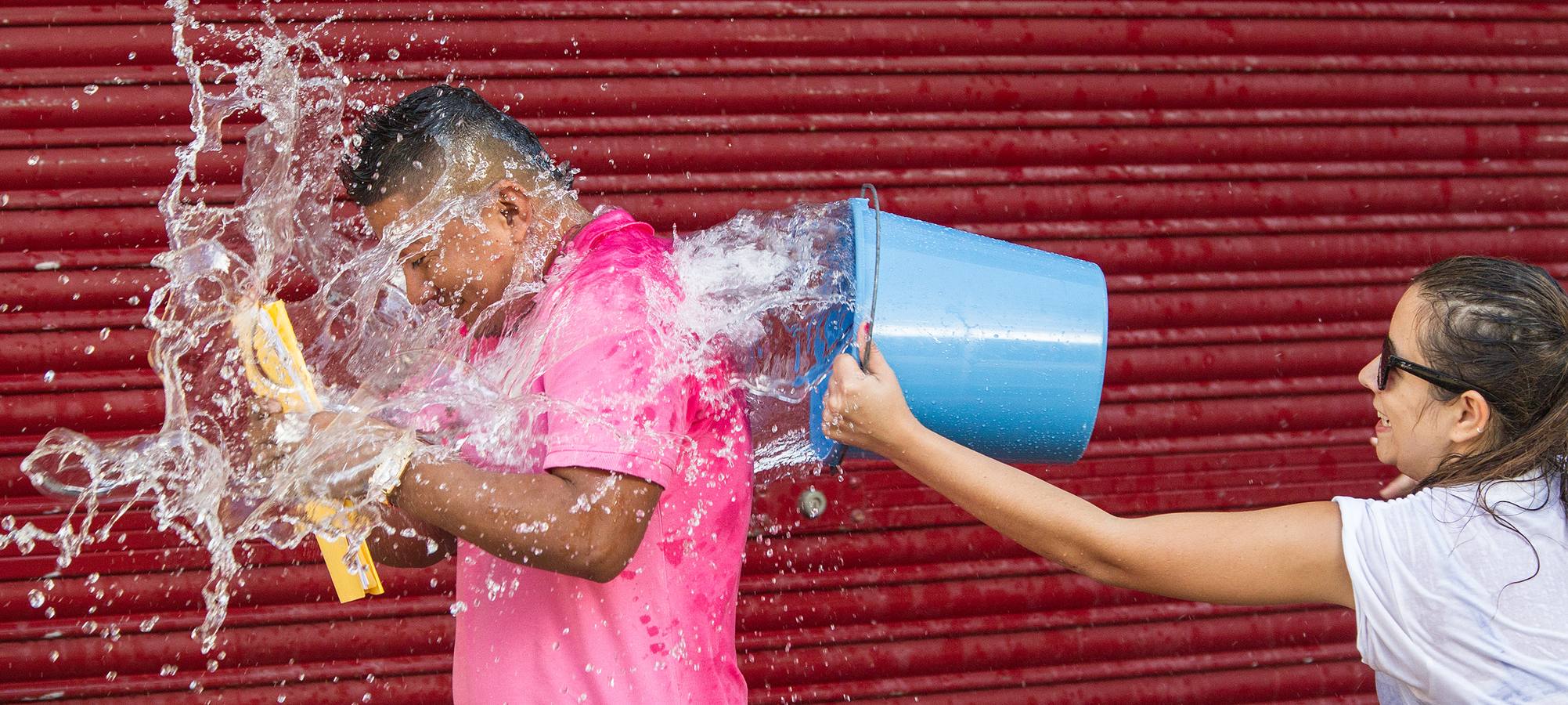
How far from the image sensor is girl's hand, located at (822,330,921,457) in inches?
62.9

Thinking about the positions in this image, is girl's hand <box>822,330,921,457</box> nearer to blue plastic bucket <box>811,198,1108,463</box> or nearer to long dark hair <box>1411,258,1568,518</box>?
blue plastic bucket <box>811,198,1108,463</box>

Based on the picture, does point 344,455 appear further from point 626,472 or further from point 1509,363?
point 1509,363

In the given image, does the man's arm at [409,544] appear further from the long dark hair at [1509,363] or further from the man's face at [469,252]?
the long dark hair at [1509,363]

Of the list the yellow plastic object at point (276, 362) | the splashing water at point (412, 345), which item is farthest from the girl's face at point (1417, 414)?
the yellow plastic object at point (276, 362)

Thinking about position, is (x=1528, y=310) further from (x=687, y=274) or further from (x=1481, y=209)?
(x=1481, y=209)

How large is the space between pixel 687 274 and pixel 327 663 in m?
2.25

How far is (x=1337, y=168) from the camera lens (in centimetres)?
372

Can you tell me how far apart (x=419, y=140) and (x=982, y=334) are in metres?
0.95

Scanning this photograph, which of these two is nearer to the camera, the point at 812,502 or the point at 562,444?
the point at 562,444

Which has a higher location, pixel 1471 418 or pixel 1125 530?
pixel 1471 418

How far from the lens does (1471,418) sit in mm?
1527

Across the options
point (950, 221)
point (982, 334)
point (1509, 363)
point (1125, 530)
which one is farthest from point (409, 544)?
point (950, 221)

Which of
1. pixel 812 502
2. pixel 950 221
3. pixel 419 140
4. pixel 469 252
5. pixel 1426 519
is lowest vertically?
pixel 812 502

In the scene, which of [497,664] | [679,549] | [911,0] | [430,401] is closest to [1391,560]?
[679,549]
